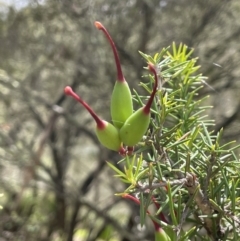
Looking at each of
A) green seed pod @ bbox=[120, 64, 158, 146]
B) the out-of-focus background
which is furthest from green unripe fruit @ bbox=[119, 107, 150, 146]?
the out-of-focus background

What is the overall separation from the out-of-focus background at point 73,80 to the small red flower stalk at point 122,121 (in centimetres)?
92

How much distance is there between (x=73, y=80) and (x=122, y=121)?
1827mm

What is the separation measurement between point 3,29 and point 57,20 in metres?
0.27

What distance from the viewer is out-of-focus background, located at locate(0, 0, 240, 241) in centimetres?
186

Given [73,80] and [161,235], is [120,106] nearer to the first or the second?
[161,235]

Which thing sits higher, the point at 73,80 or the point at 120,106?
the point at 73,80

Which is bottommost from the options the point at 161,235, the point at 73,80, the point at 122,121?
the point at 161,235

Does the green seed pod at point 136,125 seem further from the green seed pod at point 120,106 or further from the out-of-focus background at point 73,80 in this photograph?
the out-of-focus background at point 73,80

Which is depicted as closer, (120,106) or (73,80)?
(120,106)

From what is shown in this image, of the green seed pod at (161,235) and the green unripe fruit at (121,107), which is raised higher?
the green unripe fruit at (121,107)

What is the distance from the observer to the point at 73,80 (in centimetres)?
227

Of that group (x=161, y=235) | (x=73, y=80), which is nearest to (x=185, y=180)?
(x=161, y=235)

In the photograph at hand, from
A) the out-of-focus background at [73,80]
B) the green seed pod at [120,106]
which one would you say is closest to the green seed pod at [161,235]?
the green seed pod at [120,106]

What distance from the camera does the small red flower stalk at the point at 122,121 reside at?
0.45 m
